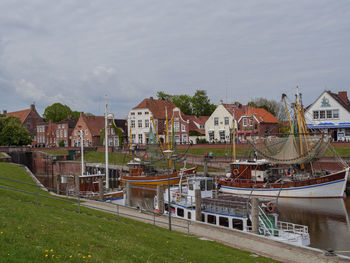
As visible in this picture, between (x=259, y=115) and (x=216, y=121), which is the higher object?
(x=259, y=115)

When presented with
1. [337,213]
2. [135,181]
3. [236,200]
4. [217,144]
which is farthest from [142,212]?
[217,144]

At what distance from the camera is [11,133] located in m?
88.7

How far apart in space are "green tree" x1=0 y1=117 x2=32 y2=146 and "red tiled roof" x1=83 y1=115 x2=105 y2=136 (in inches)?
675

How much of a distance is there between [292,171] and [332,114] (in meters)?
26.3

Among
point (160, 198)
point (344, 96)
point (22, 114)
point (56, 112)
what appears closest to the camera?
point (160, 198)

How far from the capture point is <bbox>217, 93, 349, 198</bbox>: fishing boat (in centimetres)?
3841

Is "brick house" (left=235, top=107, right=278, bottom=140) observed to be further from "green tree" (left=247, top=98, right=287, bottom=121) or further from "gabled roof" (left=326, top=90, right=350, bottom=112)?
"green tree" (left=247, top=98, right=287, bottom=121)

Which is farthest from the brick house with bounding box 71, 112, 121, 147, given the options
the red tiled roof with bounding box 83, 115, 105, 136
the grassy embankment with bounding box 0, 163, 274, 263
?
the grassy embankment with bounding box 0, 163, 274, 263

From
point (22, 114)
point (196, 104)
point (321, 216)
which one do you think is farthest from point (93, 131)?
point (321, 216)

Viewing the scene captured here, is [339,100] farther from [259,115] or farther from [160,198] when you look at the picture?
[160,198]

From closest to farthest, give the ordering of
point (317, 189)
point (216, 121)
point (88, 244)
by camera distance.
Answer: point (88, 244) → point (317, 189) → point (216, 121)

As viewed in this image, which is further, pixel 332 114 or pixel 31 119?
pixel 31 119

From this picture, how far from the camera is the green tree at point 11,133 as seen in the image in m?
87.6

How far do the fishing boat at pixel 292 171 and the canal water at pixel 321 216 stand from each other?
1.29 m
